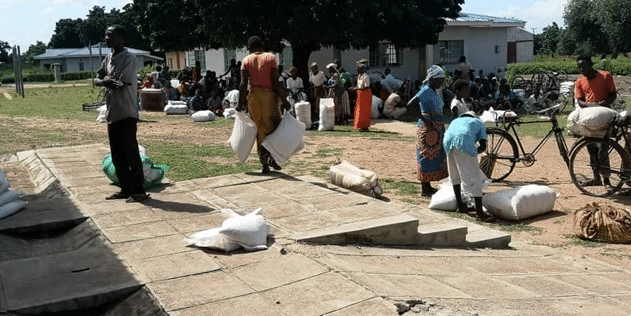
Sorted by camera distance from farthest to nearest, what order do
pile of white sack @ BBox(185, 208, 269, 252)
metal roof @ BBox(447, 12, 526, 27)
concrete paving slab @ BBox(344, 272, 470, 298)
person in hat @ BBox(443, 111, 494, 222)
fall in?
metal roof @ BBox(447, 12, 526, 27)
person in hat @ BBox(443, 111, 494, 222)
pile of white sack @ BBox(185, 208, 269, 252)
concrete paving slab @ BBox(344, 272, 470, 298)

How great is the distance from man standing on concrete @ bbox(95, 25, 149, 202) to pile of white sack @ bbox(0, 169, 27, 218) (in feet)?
2.57

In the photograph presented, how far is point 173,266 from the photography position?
4.46 m

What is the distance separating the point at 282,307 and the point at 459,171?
153 inches

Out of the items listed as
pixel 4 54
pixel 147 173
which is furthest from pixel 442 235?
pixel 4 54

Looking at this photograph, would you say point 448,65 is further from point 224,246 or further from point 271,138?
point 224,246

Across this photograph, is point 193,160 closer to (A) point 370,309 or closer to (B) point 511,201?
(B) point 511,201

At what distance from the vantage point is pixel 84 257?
474 centimetres

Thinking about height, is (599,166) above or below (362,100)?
below

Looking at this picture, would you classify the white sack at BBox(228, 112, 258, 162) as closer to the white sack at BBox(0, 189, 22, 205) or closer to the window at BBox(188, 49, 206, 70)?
the white sack at BBox(0, 189, 22, 205)

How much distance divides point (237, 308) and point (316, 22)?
49.3 ft

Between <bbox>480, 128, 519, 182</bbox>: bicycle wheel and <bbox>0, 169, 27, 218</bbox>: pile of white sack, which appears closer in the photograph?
<bbox>0, 169, 27, 218</bbox>: pile of white sack

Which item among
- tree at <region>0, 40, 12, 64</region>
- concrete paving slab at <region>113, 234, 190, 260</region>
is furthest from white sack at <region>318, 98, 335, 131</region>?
tree at <region>0, 40, 12, 64</region>

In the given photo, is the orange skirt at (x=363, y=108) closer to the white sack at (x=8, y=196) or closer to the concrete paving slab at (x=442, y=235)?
the concrete paving slab at (x=442, y=235)

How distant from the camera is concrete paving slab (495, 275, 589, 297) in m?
4.66
